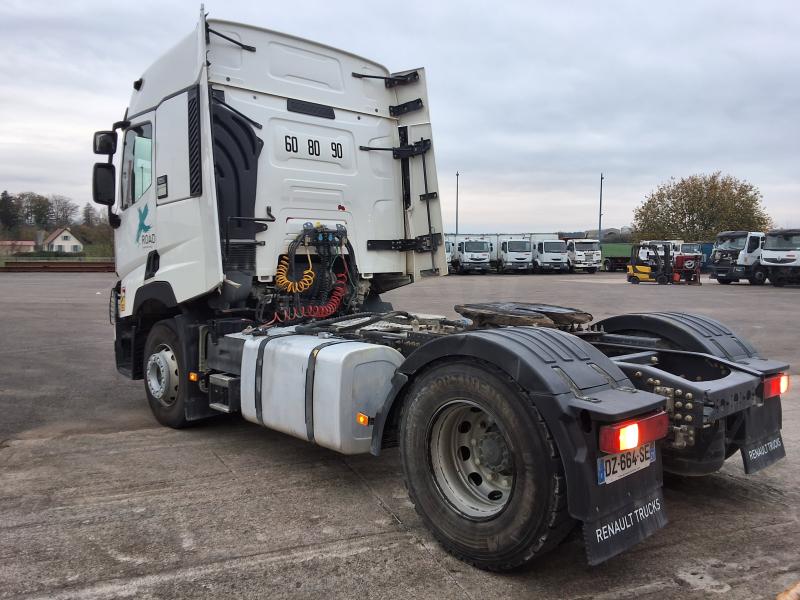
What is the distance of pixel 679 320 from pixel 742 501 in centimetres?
125

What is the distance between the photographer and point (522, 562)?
3.05 metres

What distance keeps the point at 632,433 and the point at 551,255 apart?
44.4m

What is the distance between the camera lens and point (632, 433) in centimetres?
290

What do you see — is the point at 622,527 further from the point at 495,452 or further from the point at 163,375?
the point at 163,375

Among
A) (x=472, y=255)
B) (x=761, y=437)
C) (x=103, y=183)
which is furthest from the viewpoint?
(x=472, y=255)

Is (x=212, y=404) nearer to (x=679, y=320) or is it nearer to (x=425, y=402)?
(x=425, y=402)

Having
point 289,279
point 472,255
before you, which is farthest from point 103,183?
point 472,255

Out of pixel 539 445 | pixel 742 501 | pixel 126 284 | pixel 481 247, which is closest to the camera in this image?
pixel 539 445

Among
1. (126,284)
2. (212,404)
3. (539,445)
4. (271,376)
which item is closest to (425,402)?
(539,445)

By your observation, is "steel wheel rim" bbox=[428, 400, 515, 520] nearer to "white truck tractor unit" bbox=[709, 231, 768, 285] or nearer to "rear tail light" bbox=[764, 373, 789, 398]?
"rear tail light" bbox=[764, 373, 789, 398]

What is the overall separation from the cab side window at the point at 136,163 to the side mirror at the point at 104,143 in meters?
0.12

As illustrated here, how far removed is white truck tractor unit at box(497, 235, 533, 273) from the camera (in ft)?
152

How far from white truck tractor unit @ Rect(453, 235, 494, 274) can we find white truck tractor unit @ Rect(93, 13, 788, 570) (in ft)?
126

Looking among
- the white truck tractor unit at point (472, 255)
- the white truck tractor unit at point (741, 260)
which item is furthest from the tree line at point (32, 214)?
the white truck tractor unit at point (741, 260)
